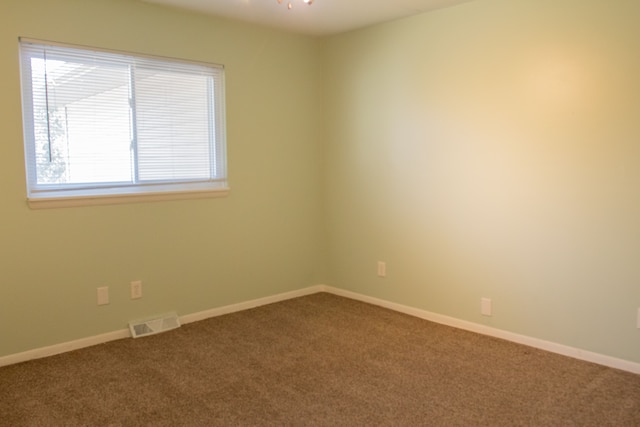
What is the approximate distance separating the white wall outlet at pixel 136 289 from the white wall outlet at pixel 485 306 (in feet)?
7.83

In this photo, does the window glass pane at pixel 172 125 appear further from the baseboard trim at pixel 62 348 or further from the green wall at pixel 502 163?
the green wall at pixel 502 163

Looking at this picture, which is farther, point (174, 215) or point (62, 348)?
point (174, 215)

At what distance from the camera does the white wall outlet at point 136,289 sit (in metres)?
3.57

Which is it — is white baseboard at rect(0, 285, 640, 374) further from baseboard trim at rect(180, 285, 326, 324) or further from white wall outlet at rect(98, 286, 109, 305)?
white wall outlet at rect(98, 286, 109, 305)

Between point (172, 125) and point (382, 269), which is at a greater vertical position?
point (172, 125)

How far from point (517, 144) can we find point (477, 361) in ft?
4.55

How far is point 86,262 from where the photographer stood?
3.34 m

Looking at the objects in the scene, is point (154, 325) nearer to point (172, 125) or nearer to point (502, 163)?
point (172, 125)

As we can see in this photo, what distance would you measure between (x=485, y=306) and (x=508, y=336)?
244mm

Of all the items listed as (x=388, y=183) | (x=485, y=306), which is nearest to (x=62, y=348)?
(x=388, y=183)

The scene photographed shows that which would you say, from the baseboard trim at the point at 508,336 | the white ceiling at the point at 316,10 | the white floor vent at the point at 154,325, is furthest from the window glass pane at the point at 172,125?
the baseboard trim at the point at 508,336

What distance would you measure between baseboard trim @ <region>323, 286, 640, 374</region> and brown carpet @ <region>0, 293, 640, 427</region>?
0.24 ft

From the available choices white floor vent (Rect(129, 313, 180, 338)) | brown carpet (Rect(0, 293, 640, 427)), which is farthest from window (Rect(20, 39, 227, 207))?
brown carpet (Rect(0, 293, 640, 427))

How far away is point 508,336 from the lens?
344 cm
